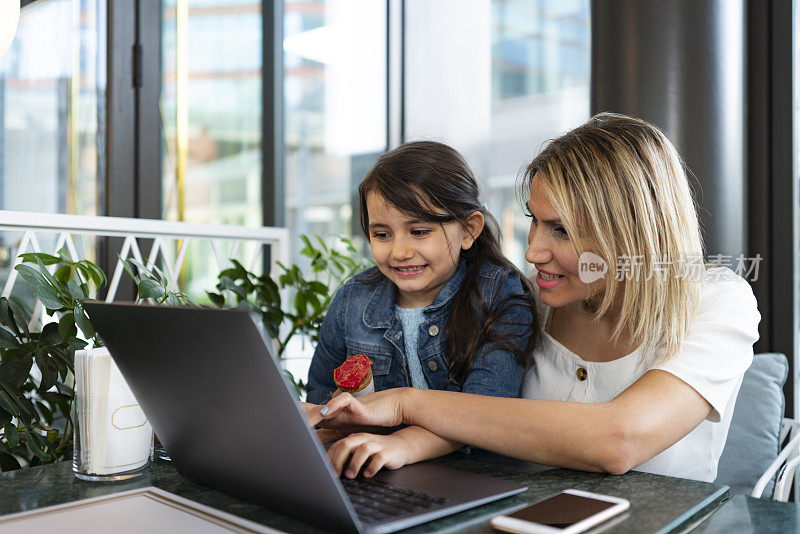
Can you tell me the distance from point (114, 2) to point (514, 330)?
1774 millimetres

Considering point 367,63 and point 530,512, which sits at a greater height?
point 367,63

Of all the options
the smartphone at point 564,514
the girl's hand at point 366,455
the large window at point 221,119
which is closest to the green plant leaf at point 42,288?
the girl's hand at point 366,455

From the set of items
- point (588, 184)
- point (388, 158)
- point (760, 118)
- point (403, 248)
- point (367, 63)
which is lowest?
point (403, 248)

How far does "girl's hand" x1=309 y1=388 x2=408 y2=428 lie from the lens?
0.95 m

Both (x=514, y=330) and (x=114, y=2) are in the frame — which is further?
(x=114, y=2)

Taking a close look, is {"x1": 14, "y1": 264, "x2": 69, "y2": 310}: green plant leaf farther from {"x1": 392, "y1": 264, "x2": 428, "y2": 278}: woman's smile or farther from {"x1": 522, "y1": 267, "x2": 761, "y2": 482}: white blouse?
{"x1": 522, "y1": 267, "x2": 761, "y2": 482}: white blouse

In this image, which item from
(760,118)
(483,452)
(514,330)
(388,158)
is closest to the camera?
(483,452)

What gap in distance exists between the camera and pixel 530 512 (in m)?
0.71

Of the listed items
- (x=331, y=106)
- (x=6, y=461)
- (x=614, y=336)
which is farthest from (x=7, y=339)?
(x=331, y=106)

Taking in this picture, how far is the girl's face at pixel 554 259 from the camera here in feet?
3.84

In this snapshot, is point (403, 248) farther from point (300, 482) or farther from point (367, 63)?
point (367, 63)

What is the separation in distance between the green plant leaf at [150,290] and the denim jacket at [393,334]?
1.22 ft

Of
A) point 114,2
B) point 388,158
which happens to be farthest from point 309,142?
point 388,158

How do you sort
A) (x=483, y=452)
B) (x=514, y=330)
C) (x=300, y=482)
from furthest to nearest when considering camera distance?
1. (x=514, y=330)
2. (x=483, y=452)
3. (x=300, y=482)
